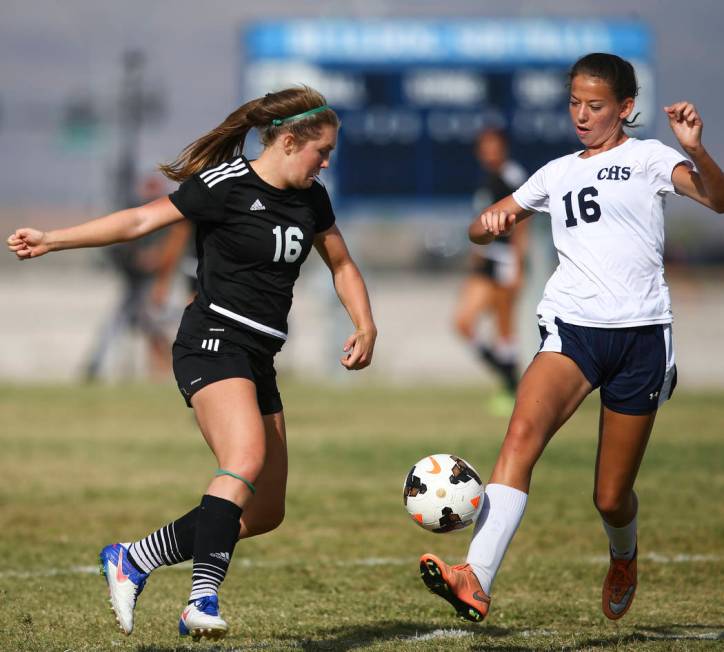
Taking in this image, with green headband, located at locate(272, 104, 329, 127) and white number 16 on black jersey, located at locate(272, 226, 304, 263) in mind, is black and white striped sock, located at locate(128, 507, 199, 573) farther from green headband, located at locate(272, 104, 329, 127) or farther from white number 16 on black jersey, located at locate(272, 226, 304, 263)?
green headband, located at locate(272, 104, 329, 127)

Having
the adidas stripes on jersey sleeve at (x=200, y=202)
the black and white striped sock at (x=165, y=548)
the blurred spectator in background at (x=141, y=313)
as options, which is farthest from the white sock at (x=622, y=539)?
the blurred spectator in background at (x=141, y=313)

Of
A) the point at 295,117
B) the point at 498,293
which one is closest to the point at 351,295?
the point at 295,117

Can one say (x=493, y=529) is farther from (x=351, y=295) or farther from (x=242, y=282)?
(x=242, y=282)

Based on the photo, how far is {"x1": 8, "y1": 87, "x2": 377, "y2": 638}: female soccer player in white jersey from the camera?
4.56m

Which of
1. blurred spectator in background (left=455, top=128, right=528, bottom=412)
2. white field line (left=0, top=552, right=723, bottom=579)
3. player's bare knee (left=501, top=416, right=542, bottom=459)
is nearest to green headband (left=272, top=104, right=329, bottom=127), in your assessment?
player's bare knee (left=501, top=416, right=542, bottom=459)

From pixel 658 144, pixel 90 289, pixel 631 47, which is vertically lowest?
pixel 90 289

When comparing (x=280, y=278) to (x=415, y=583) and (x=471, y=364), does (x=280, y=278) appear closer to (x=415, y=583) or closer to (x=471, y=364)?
(x=415, y=583)

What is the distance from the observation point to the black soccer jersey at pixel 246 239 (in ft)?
15.5

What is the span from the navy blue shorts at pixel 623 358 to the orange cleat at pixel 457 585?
93cm

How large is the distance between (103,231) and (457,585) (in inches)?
70.9

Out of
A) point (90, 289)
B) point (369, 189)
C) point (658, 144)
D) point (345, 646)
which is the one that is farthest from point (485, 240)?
point (90, 289)

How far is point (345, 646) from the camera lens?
4781mm

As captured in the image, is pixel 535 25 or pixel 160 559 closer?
pixel 160 559

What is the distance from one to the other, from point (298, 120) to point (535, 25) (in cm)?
1599
